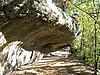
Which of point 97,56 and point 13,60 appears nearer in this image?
point 13,60

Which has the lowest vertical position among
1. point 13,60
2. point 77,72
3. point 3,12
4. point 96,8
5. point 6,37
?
point 77,72

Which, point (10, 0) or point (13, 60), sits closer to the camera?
point (10, 0)

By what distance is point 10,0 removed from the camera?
15.2ft

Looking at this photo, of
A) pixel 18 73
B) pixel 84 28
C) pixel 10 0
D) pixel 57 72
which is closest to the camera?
pixel 10 0

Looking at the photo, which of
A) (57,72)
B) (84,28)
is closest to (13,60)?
(57,72)

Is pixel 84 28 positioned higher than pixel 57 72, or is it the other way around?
pixel 84 28

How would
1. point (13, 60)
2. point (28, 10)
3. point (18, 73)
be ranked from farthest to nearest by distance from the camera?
point (18, 73) < point (13, 60) < point (28, 10)

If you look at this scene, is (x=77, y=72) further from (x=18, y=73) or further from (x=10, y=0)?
(x=10, y=0)

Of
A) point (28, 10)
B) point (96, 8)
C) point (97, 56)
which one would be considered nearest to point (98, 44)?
point (97, 56)

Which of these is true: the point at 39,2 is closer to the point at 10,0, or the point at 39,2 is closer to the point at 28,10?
the point at 28,10

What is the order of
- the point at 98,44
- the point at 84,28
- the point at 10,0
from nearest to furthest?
the point at 10,0, the point at 98,44, the point at 84,28

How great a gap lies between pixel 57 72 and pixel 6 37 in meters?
6.85

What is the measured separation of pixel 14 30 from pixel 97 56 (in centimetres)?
851

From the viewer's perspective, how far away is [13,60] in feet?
34.6
